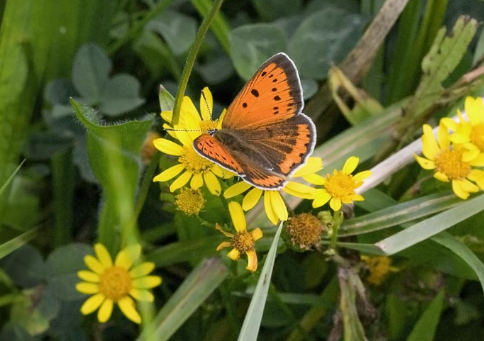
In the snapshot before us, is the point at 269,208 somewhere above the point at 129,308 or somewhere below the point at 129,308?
above

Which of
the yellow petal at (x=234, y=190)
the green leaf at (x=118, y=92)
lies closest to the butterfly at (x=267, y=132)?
the yellow petal at (x=234, y=190)

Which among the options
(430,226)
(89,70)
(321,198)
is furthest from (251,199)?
(89,70)

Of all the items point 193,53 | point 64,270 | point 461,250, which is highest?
point 193,53

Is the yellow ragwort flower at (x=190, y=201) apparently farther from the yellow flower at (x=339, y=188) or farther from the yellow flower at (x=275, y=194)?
the yellow flower at (x=339, y=188)

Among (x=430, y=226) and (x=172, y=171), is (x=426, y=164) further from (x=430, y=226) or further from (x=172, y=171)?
(x=172, y=171)

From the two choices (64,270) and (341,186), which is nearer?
(341,186)

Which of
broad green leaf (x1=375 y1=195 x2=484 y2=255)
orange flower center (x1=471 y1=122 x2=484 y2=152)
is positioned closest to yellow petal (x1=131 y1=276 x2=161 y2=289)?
broad green leaf (x1=375 y1=195 x2=484 y2=255)
